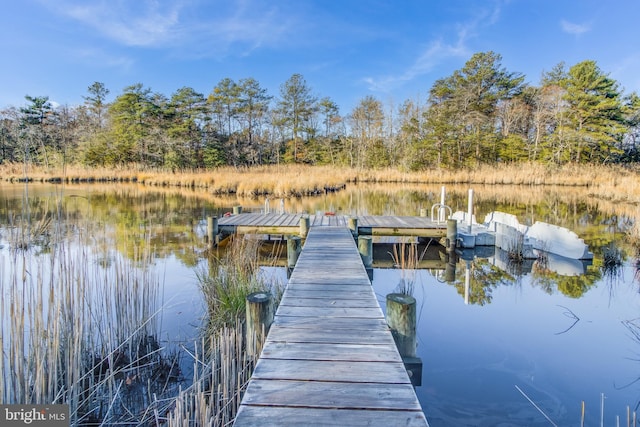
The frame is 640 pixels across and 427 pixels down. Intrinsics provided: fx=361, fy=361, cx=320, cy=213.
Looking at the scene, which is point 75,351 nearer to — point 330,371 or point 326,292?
point 330,371

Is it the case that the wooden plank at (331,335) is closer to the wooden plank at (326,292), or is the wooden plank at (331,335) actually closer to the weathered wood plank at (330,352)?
the weathered wood plank at (330,352)

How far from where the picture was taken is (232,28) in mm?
21844

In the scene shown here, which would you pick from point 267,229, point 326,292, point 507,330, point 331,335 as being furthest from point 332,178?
point 331,335

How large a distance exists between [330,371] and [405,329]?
79 centimetres

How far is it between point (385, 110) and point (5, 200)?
24.4 metres

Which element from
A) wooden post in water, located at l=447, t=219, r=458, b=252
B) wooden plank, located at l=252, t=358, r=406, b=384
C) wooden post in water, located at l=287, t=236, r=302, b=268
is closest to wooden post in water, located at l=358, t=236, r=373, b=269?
wooden post in water, located at l=287, t=236, r=302, b=268

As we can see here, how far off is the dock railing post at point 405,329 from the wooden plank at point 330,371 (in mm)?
548

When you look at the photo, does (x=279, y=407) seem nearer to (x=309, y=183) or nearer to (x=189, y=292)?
(x=189, y=292)

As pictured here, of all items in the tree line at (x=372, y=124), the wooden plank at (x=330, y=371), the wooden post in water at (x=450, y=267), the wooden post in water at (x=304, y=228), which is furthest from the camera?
the tree line at (x=372, y=124)

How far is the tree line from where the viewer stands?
22.7 meters

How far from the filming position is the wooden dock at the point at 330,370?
1.41 m

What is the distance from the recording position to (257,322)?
2256 millimetres

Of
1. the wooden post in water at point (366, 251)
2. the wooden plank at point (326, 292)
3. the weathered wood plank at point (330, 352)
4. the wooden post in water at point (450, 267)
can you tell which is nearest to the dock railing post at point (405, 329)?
the weathered wood plank at point (330, 352)

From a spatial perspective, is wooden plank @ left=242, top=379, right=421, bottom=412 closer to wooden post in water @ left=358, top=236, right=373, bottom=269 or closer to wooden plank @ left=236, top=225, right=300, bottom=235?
wooden post in water @ left=358, top=236, right=373, bottom=269
